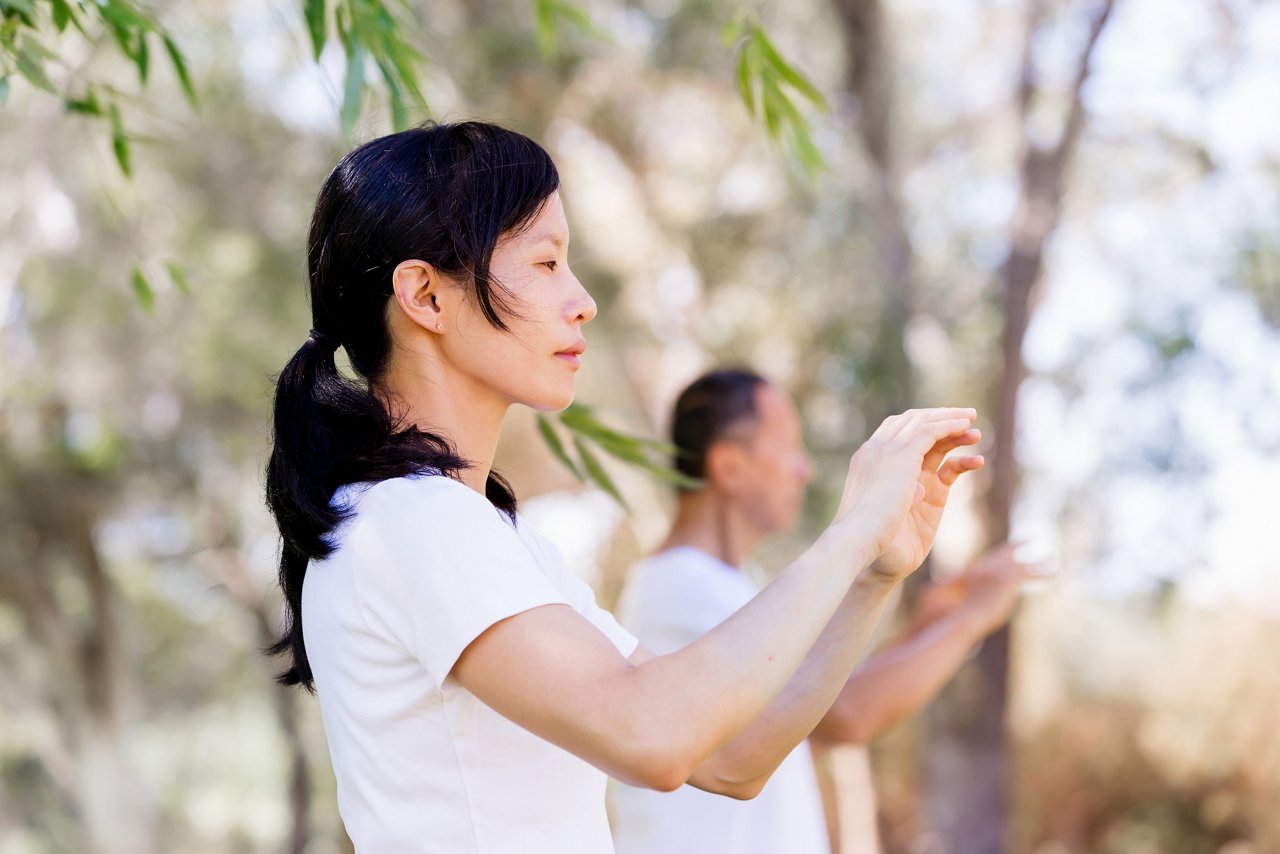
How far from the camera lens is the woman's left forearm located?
150 centimetres

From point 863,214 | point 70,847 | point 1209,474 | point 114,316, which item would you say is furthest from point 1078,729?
point 70,847

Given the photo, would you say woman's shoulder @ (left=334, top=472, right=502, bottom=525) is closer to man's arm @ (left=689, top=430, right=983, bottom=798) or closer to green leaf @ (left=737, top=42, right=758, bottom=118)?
man's arm @ (left=689, top=430, right=983, bottom=798)

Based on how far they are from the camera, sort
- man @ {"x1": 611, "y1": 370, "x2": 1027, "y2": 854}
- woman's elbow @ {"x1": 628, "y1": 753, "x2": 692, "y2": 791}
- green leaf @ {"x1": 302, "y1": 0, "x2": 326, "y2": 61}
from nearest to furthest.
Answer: woman's elbow @ {"x1": 628, "y1": 753, "x2": 692, "y2": 791}, green leaf @ {"x1": 302, "y1": 0, "x2": 326, "y2": 61}, man @ {"x1": 611, "y1": 370, "x2": 1027, "y2": 854}

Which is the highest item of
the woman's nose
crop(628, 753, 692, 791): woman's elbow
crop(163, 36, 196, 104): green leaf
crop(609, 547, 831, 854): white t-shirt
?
Answer: crop(163, 36, 196, 104): green leaf

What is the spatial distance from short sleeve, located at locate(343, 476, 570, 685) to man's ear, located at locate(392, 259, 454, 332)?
0.18 m

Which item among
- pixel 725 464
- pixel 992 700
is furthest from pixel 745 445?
pixel 992 700

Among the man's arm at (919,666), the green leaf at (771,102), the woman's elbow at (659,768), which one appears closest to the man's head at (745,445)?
the man's arm at (919,666)

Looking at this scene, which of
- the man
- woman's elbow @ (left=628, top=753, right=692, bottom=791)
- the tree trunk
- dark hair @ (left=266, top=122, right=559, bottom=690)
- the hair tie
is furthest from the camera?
the tree trunk

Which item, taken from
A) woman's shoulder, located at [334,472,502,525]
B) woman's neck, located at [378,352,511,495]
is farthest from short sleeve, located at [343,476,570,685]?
woman's neck, located at [378,352,511,495]

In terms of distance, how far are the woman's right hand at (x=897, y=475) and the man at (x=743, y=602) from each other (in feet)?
3.06

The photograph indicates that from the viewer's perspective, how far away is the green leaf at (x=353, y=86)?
201cm

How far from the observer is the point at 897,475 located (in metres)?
1.31

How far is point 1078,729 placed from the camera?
10336mm

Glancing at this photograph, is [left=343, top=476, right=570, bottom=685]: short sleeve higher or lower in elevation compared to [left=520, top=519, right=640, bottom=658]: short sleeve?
higher
